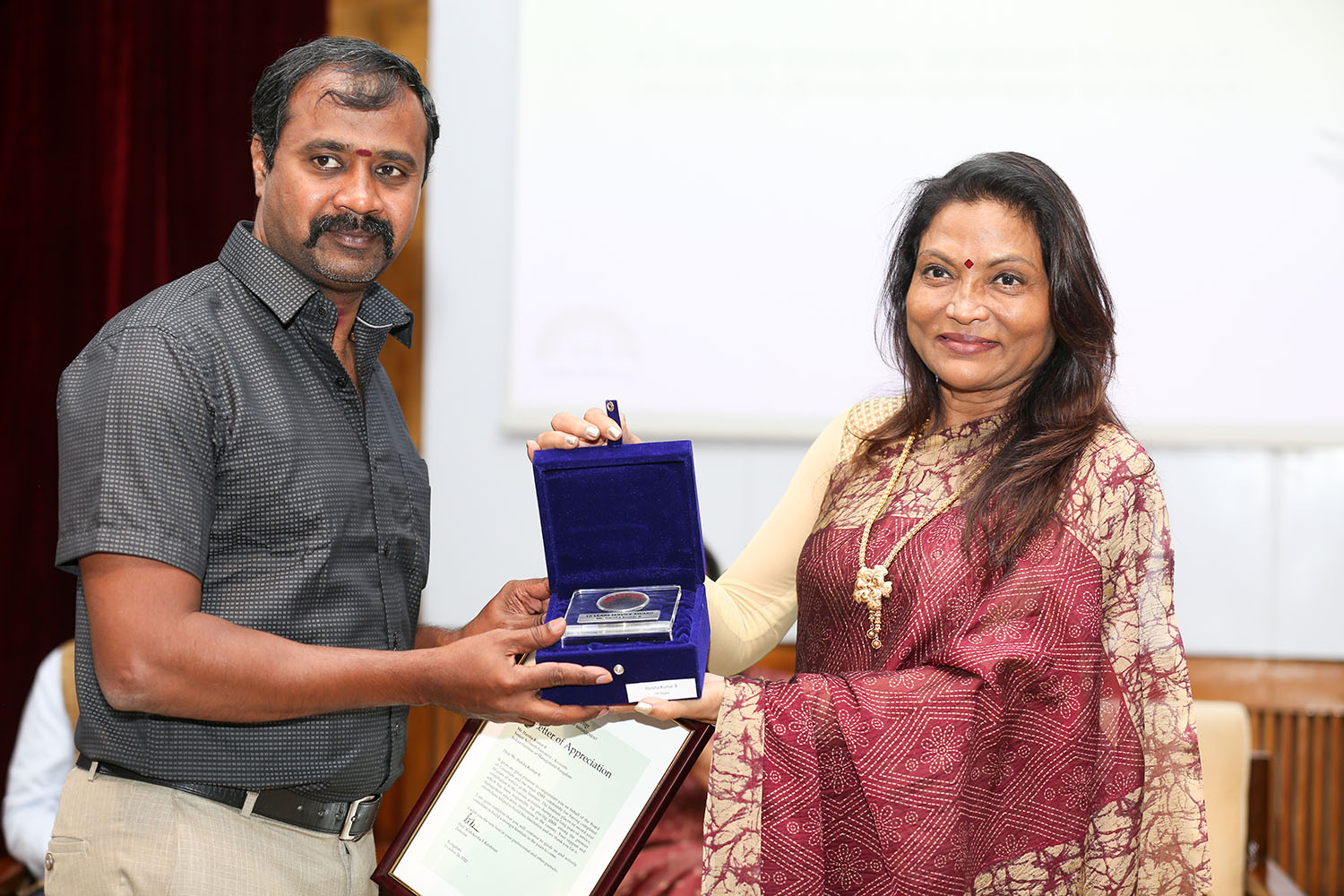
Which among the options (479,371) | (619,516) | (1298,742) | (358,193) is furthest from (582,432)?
(1298,742)

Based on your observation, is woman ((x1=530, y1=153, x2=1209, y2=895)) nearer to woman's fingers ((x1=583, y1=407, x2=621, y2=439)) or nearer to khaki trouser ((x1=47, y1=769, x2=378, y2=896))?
woman's fingers ((x1=583, y1=407, x2=621, y2=439))

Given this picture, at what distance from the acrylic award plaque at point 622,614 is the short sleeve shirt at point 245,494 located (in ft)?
1.04

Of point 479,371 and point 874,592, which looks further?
point 479,371

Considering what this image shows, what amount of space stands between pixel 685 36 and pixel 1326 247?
6.48ft

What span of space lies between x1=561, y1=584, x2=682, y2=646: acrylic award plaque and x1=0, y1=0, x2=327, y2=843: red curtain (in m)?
2.58

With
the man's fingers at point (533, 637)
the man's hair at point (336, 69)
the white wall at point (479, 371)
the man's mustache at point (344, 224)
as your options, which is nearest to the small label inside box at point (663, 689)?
the man's fingers at point (533, 637)

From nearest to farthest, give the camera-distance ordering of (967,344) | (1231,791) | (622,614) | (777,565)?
(622,614), (967,344), (777,565), (1231,791)

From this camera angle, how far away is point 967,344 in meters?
1.77

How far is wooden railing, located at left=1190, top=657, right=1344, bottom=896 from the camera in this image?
3305 mm

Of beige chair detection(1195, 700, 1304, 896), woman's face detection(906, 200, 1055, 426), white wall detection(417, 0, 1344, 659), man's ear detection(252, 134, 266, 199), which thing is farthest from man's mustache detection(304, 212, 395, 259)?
beige chair detection(1195, 700, 1304, 896)

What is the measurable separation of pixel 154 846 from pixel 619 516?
0.77 metres

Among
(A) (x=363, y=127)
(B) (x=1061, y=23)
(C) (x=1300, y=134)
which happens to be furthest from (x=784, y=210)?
(A) (x=363, y=127)

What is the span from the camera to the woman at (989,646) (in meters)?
1.55

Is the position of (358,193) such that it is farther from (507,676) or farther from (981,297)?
(981,297)
